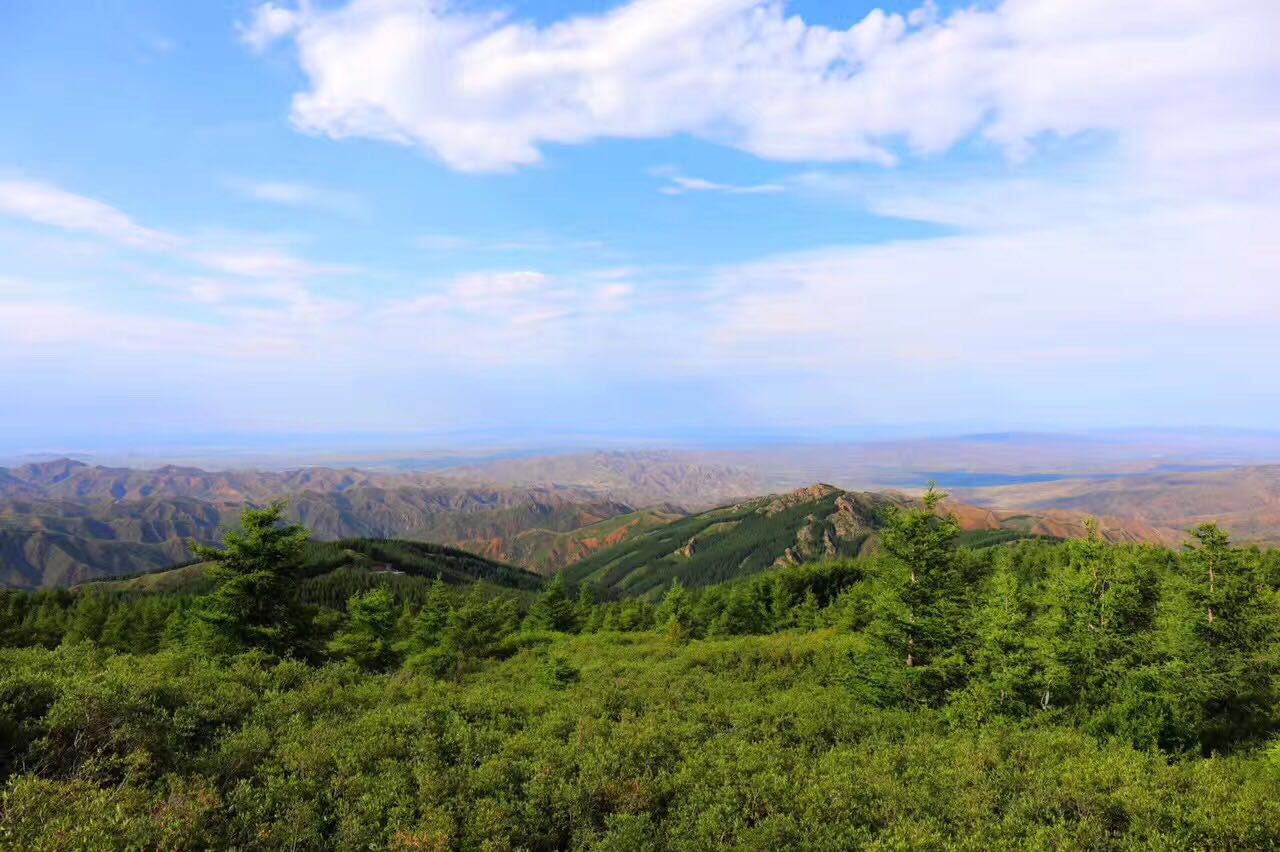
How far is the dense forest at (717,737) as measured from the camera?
10078 mm

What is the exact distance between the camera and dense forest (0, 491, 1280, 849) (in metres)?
10.1

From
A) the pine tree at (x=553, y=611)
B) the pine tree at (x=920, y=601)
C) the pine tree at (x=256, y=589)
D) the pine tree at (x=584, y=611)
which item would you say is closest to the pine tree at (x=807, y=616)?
the pine tree at (x=584, y=611)

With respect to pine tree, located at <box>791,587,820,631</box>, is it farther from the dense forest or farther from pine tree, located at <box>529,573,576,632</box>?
the dense forest

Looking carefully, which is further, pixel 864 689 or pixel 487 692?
pixel 864 689

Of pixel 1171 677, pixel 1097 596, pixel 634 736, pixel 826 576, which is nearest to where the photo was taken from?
pixel 634 736

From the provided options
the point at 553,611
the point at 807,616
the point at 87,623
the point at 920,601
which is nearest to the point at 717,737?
the point at 920,601

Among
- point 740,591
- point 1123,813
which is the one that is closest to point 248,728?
point 1123,813

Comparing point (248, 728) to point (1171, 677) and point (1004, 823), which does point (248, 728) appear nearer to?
point (1004, 823)

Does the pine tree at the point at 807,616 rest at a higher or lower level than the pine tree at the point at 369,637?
lower

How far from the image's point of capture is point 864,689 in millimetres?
25344

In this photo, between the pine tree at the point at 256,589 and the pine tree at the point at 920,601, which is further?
the pine tree at the point at 256,589

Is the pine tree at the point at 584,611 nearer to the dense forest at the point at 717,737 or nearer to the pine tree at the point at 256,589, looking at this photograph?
the dense forest at the point at 717,737

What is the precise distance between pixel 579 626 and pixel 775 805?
221ft

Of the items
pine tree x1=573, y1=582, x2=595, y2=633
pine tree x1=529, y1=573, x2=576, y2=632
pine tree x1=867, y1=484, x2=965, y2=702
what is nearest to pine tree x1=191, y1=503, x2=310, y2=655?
pine tree x1=867, y1=484, x2=965, y2=702
